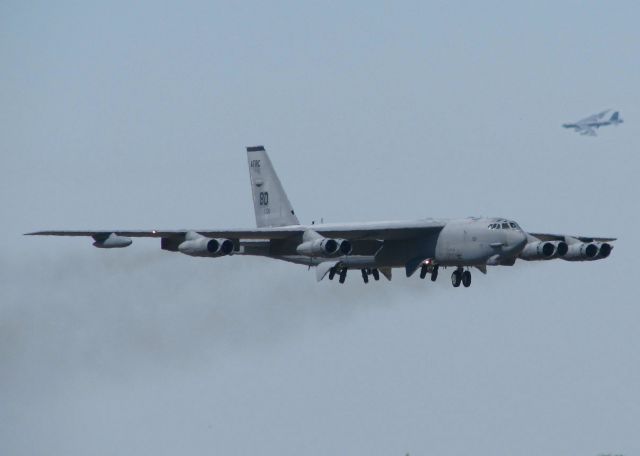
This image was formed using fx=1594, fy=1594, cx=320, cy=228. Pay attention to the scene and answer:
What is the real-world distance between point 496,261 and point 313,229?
8236 millimetres

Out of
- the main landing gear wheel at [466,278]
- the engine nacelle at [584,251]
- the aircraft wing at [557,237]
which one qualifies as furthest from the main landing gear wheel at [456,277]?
the engine nacelle at [584,251]

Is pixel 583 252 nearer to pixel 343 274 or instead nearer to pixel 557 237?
pixel 557 237

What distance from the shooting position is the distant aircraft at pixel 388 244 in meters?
62.0

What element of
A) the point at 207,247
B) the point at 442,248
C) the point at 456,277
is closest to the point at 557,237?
the point at 456,277

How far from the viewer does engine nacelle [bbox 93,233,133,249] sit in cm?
6406

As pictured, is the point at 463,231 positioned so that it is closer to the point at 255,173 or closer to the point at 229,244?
the point at 229,244

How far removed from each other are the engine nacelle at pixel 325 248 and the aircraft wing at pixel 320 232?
6.16 feet

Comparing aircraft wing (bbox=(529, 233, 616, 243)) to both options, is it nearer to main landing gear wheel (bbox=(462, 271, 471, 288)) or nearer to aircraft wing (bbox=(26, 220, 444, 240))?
main landing gear wheel (bbox=(462, 271, 471, 288))

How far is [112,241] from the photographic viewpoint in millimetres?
64125

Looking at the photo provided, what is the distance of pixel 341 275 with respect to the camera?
224 feet

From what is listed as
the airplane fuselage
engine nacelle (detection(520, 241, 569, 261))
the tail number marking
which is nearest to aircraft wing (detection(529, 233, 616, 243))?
engine nacelle (detection(520, 241, 569, 261))

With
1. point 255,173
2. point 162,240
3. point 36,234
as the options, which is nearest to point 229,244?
point 162,240

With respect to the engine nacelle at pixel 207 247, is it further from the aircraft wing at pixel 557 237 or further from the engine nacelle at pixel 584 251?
the engine nacelle at pixel 584 251

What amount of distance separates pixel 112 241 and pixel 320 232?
8480mm
